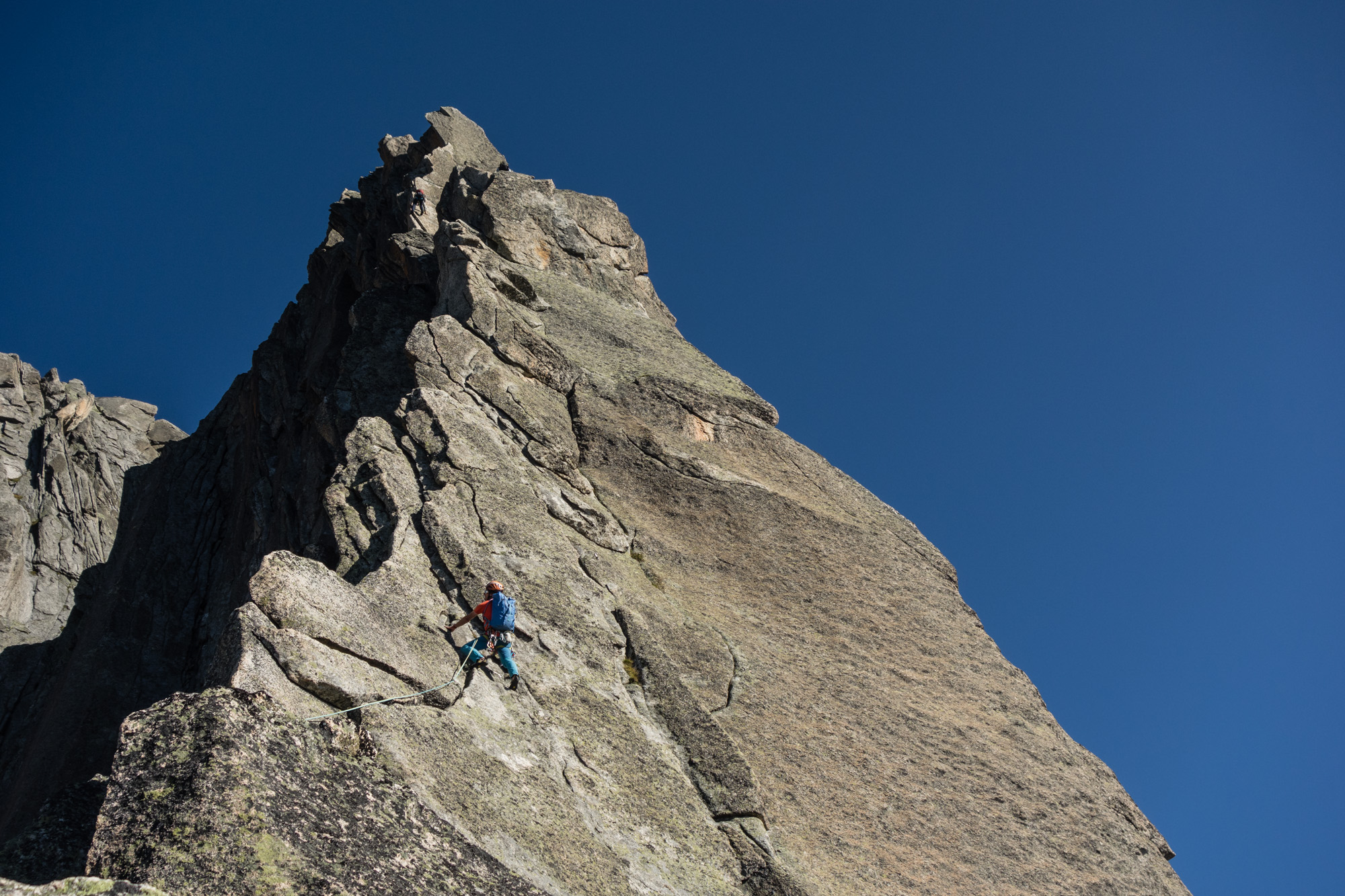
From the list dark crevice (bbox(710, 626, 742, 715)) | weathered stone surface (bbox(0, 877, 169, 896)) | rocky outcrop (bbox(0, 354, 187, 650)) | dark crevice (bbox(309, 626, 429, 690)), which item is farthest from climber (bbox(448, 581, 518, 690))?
rocky outcrop (bbox(0, 354, 187, 650))

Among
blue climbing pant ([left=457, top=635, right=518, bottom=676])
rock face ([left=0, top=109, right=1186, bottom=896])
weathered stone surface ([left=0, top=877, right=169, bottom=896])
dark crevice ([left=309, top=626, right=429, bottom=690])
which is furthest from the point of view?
blue climbing pant ([left=457, top=635, right=518, bottom=676])

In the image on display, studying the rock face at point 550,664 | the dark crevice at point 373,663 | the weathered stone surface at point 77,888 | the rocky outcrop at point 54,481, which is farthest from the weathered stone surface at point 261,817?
the rocky outcrop at point 54,481

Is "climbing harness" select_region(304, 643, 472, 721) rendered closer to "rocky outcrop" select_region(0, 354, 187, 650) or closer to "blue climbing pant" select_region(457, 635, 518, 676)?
"blue climbing pant" select_region(457, 635, 518, 676)

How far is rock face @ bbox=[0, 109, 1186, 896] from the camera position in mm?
10484

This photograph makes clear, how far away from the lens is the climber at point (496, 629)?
1512cm

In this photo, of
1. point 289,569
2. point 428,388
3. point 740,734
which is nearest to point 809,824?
point 740,734

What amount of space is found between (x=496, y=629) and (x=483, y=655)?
430 mm

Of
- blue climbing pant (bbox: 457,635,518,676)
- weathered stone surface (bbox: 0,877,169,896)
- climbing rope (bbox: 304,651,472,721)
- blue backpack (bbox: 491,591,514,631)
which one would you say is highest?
blue backpack (bbox: 491,591,514,631)

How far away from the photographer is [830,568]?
76.7 feet

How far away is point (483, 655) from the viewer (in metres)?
15.1

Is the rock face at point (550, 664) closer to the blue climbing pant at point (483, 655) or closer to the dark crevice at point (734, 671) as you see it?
the dark crevice at point (734, 671)

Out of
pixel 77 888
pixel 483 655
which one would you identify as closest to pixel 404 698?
pixel 483 655

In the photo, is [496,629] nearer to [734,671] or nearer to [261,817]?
[734,671]

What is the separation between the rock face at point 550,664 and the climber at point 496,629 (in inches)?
12.5
